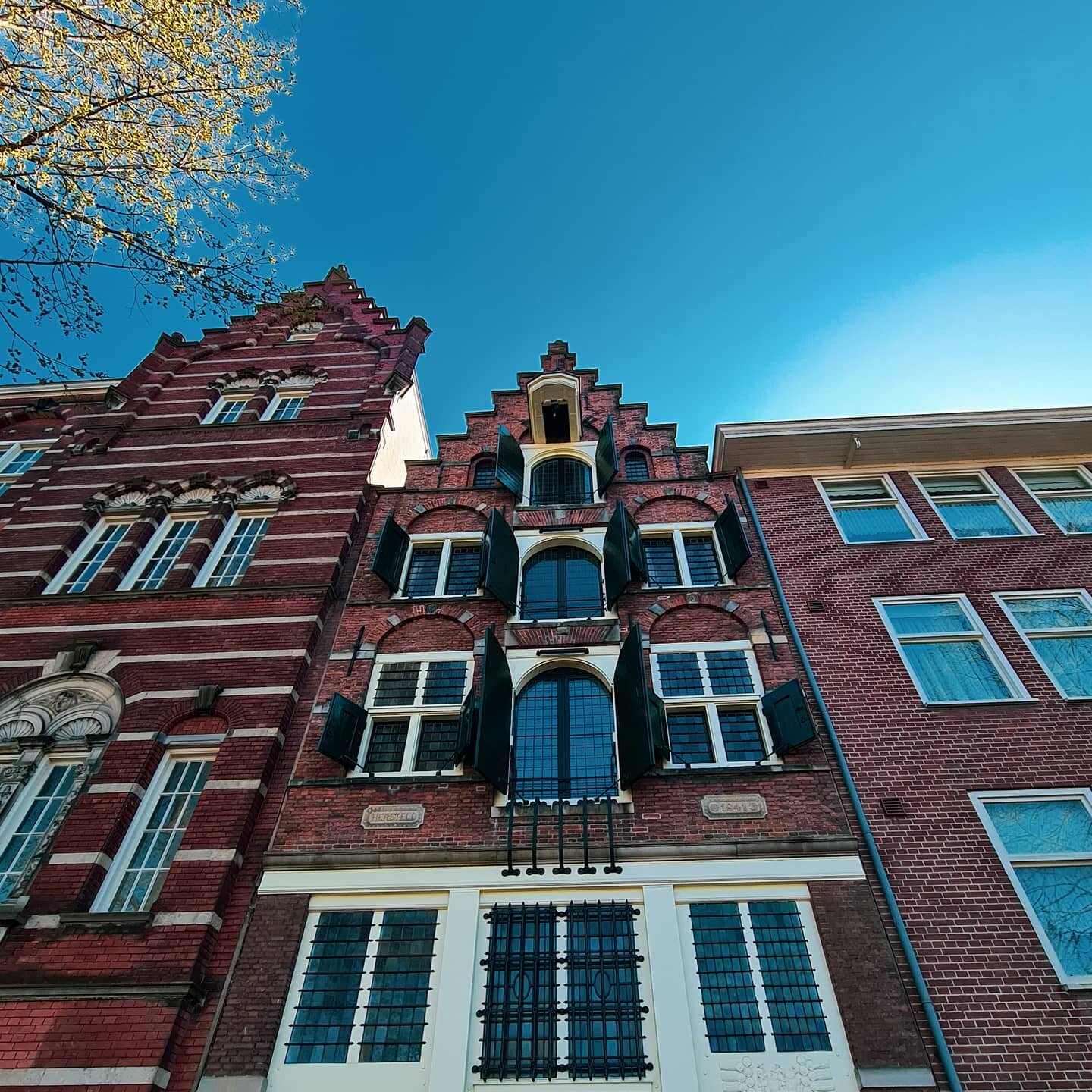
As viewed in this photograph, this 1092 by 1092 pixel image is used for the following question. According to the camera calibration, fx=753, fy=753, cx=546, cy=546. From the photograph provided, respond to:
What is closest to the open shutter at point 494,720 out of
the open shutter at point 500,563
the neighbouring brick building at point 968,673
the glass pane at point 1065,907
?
the open shutter at point 500,563

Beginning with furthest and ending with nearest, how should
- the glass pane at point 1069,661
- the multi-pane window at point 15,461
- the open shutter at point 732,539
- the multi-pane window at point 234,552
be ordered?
1. the multi-pane window at point 15,461
2. the multi-pane window at point 234,552
3. the open shutter at point 732,539
4. the glass pane at point 1069,661

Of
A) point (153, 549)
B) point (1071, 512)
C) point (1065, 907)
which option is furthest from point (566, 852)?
point (1071, 512)

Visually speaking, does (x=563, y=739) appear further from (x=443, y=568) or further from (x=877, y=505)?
(x=877, y=505)

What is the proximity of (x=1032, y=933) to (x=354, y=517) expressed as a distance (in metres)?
13.3

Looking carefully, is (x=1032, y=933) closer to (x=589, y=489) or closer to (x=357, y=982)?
(x=357, y=982)

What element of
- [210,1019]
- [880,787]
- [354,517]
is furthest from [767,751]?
[354,517]

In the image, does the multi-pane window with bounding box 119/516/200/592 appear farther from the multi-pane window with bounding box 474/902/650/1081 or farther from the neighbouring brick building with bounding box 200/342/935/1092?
the multi-pane window with bounding box 474/902/650/1081

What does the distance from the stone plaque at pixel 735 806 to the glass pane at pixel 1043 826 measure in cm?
320

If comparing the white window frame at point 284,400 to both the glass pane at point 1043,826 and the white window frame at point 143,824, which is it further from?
the glass pane at point 1043,826

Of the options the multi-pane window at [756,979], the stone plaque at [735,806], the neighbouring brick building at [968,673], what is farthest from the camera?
the stone plaque at [735,806]

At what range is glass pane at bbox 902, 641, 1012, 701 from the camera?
40.4ft

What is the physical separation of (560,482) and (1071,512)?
1081cm

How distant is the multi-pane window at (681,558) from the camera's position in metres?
14.8

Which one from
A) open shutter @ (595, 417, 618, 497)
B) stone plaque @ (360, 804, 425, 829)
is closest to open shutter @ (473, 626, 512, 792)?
stone plaque @ (360, 804, 425, 829)
